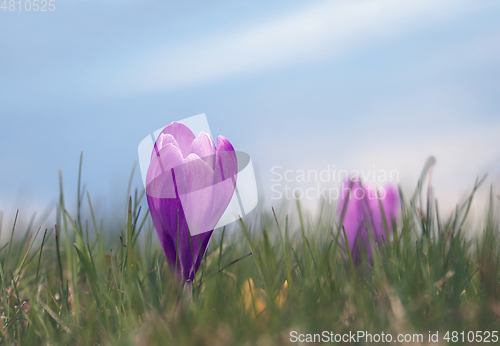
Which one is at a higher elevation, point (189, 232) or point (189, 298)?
point (189, 232)

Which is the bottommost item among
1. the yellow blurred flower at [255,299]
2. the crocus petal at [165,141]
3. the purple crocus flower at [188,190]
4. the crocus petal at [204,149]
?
the yellow blurred flower at [255,299]

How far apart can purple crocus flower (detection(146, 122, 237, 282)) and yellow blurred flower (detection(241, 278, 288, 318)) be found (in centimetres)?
17

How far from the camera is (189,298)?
3.80 ft

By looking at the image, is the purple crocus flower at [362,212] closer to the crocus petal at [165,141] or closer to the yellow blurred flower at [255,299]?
the yellow blurred flower at [255,299]

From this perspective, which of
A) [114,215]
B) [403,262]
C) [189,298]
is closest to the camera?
[189,298]

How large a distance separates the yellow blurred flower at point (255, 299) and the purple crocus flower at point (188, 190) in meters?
0.17

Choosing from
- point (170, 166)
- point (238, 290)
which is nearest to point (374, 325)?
point (238, 290)

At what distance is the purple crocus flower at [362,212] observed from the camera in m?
1.63

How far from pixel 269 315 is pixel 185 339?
9.3 inches

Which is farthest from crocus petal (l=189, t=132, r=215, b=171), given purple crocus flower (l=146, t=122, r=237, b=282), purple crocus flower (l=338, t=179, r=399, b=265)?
purple crocus flower (l=338, t=179, r=399, b=265)

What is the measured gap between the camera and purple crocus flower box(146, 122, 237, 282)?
1078mm

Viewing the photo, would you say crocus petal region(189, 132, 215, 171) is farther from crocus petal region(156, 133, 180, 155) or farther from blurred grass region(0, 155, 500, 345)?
blurred grass region(0, 155, 500, 345)

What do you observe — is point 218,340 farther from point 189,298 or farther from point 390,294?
point 390,294

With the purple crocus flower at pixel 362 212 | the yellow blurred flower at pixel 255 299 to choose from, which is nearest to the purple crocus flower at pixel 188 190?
the yellow blurred flower at pixel 255 299
